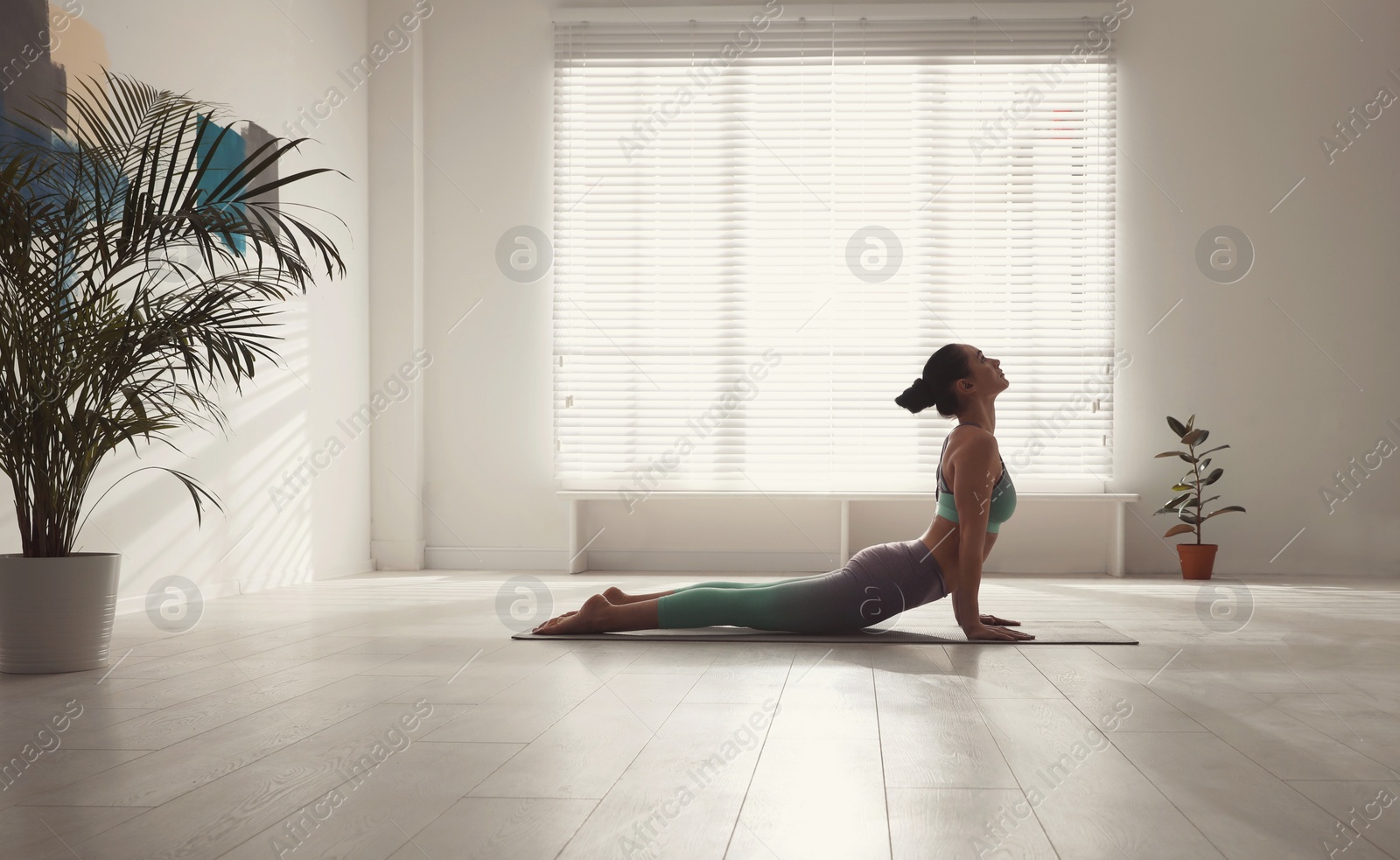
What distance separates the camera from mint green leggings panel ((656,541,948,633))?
332 centimetres

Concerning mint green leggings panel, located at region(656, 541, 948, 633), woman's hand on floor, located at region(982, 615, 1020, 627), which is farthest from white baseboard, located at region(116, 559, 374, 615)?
woman's hand on floor, located at region(982, 615, 1020, 627)

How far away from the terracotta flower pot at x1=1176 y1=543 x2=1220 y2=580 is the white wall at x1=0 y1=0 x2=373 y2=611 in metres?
4.58

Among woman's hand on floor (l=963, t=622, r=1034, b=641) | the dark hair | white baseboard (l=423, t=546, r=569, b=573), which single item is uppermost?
the dark hair

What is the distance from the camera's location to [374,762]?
1906 mm

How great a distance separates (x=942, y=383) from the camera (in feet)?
11.2

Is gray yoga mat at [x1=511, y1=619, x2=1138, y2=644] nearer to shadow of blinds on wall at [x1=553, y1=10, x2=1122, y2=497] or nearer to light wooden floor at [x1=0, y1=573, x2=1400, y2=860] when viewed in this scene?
light wooden floor at [x1=0, y1=573, x2=1400, y2=860]

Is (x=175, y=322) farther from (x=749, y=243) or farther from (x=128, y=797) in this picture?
(x=749, y=243)

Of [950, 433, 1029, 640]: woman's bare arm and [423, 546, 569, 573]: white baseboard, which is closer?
[950, 433, 1029, 640]: woman's bare arm

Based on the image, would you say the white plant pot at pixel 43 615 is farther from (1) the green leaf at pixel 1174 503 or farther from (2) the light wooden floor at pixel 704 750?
(1) the green leaf at pixel 1174 503

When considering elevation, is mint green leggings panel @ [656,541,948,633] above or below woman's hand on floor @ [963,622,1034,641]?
above

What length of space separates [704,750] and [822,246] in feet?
15.3

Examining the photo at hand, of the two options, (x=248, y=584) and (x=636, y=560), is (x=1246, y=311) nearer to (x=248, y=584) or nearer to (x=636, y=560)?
(x=636, y=560)

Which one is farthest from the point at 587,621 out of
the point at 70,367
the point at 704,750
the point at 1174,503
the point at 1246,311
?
the point at 1246,311

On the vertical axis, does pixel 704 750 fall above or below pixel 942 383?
below
